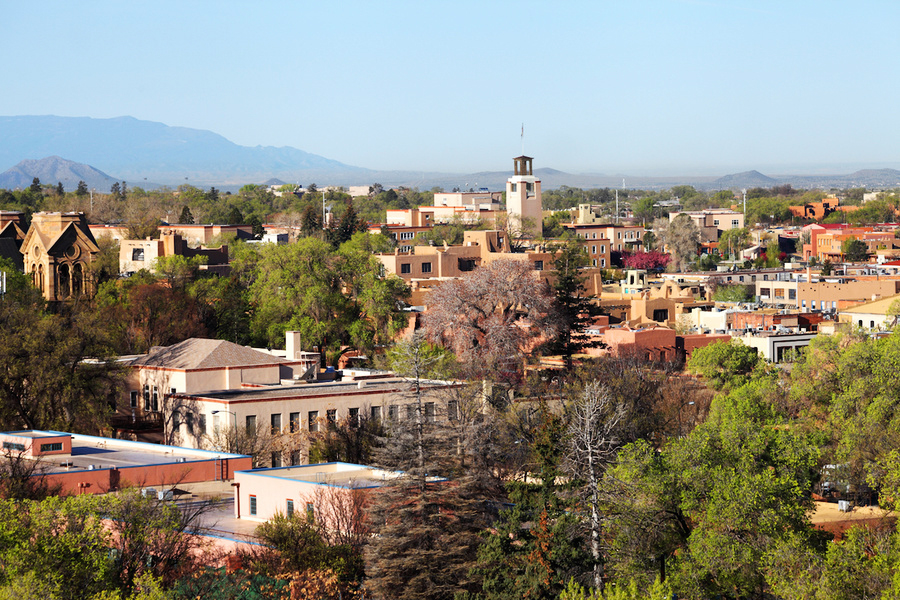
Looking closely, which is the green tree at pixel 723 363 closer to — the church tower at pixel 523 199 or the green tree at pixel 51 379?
the green tree at pixel 51 379

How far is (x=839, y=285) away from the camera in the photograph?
89.8 m

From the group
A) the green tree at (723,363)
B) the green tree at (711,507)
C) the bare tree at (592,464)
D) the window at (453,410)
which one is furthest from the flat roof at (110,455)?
the green tree at (723,363)

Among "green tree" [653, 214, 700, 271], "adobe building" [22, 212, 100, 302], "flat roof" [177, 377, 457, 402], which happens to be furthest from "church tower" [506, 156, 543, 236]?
"flat roof" [177, 377, 457, 402]

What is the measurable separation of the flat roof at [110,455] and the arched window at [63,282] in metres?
30.9

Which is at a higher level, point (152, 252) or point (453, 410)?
point (152, 252)

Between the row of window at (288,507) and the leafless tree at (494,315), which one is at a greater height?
the leafless tree at (494,315)

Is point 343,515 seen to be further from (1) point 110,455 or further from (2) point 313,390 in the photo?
(2) point 313,390

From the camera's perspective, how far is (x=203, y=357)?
175 ft

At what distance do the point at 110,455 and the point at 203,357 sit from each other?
11353mm

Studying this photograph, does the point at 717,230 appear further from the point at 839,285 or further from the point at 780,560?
the point at 780,560

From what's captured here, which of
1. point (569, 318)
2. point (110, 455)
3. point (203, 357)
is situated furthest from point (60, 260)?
point (110, 455)

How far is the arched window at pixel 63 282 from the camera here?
75.9m

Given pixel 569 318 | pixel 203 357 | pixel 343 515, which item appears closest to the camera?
pixel 343 515

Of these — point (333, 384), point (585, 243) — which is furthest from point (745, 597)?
point (585, 243)
